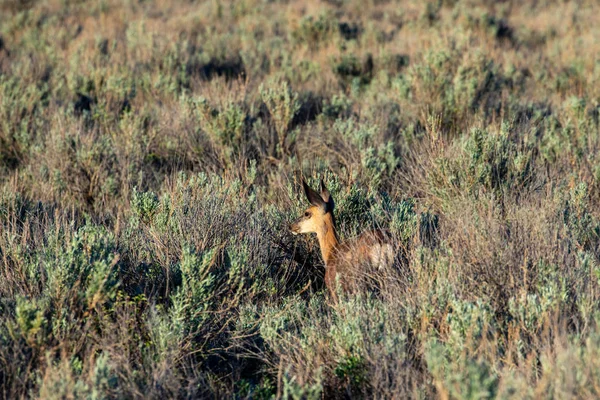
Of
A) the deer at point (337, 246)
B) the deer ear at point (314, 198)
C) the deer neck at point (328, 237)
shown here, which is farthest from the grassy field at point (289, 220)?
the deer ear at point (314, 198)

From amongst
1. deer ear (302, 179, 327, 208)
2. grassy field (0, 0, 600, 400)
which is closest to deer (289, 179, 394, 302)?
deer ear (302, 179, 327, 208)

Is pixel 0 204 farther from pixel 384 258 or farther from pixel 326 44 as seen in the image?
pixel 326 44

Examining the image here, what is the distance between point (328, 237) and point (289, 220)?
Result: 0.55 metres

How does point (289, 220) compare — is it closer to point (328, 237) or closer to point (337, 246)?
point (328, 237)

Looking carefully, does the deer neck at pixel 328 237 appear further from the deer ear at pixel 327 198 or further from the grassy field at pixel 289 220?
the grassy field at pixel 289 220

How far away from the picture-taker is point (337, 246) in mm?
5328

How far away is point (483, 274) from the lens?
4160mm

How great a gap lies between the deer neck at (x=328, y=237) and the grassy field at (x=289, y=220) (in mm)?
273

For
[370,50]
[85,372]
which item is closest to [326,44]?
[370,50]

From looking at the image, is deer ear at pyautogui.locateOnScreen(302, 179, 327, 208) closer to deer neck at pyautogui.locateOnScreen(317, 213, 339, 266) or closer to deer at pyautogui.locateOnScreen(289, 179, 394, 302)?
deer at pyautogui.locateOnScreen(289, 179, 394, 302)

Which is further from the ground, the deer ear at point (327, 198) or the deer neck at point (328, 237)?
the deer ear at point (327, 198)

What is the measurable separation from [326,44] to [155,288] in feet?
33.2

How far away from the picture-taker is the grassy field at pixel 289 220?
352cm

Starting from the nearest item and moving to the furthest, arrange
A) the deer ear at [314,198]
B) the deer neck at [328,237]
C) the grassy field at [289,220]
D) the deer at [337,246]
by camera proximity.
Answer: the grassy field at [289,220] → the deer at [337,246] → the deer ear at [314,198] → the deer neck at [328,237]
